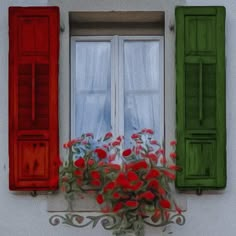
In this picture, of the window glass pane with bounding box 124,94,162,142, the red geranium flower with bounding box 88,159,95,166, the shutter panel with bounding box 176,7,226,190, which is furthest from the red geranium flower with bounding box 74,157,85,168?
the shutter panel with bounding box 176,7,226,190

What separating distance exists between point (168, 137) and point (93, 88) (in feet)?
2.52

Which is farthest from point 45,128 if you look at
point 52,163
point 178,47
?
point 178,47

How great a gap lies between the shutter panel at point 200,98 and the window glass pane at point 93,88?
673mm

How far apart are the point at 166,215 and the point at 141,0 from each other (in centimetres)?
174

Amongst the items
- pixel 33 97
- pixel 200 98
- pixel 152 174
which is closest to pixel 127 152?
pixel 152 174

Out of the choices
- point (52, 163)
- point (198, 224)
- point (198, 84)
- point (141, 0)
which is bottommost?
point (198, 224)

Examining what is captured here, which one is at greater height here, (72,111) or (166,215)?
(72,111)

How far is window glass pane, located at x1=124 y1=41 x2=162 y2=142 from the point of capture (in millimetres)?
7383

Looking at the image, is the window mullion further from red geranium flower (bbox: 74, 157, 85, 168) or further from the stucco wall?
red geranium flower (bbox: 74, 157, 85, 168)

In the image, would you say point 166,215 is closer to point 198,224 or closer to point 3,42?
point 198,224

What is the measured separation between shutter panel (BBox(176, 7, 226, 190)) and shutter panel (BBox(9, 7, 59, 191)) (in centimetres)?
99

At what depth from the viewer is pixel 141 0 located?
286 inches

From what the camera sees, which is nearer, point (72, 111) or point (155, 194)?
point (155, 194)

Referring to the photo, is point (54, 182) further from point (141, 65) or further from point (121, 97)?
point (141, 65)
